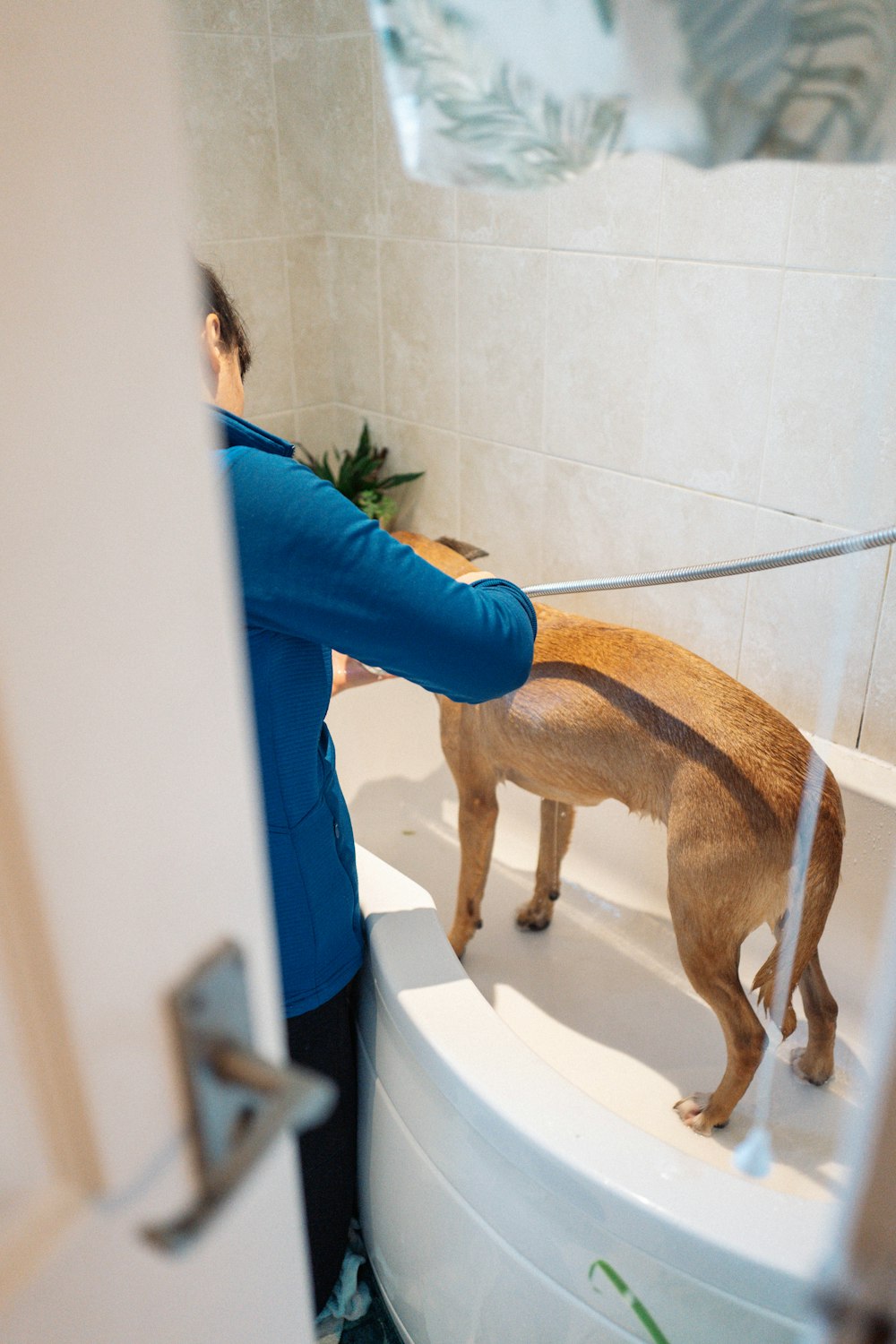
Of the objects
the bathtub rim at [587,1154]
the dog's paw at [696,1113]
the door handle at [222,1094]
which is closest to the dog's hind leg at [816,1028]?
the dog's paw at [696,1113]

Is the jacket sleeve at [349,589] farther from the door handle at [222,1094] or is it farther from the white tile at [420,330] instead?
the white tile at [420,330]

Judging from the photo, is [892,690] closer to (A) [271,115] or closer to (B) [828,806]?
(B) [828,806]

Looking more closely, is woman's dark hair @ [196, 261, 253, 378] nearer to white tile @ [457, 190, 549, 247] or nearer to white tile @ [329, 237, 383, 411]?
white tile @ [457, 190, 549, 247]

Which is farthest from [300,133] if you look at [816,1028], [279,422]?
[816,1028]

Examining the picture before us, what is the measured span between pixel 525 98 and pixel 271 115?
1733 mm

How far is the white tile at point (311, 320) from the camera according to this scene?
213 centimetres

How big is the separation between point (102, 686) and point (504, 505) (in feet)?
5.68

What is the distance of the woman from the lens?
2.54 ft

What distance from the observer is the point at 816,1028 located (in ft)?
4.02

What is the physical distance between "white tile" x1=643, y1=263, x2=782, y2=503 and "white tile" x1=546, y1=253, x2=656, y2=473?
35 mm

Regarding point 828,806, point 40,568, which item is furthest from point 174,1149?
point 828,806

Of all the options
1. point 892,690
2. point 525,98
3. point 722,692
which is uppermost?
point 525,98

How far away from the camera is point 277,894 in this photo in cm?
100

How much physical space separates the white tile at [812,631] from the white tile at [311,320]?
110 centimetres
